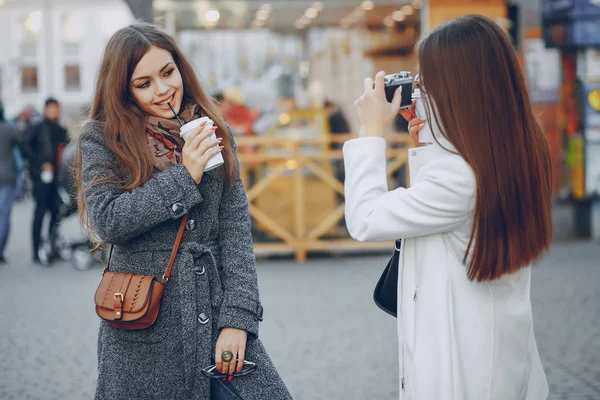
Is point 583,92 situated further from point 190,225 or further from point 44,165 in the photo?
point 190,225

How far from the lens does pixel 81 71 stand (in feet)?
159

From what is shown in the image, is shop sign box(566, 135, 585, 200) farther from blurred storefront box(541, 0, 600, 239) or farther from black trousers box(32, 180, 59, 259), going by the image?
black trousers box(32, 180, 59, 259)

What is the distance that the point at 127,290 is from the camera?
2.68 m

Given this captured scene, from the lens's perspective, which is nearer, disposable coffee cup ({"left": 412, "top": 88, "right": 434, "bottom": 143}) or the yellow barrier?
disposable coffee cup ({"left": 412, "top": 88, "right": 434, "bottom": 143})

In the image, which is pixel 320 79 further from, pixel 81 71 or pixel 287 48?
pixel 81 71

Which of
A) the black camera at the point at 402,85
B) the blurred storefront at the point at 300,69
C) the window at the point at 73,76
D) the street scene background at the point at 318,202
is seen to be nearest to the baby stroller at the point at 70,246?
the street scene background at the point at 318,202

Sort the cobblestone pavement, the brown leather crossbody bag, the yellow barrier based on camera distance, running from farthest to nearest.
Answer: the yellow barrier
the cobblestone pavement
the brown leather crossbody bag

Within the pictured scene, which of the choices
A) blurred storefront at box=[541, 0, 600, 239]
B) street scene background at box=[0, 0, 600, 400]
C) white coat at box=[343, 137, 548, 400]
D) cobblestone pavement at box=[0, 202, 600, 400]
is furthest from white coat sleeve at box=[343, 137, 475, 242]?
blurred storefront at box=[541, 0, 600, 239]

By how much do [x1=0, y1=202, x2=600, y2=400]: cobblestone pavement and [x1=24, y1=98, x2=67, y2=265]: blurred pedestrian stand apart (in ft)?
2.46

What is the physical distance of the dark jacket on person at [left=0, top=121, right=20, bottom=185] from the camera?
11391mm

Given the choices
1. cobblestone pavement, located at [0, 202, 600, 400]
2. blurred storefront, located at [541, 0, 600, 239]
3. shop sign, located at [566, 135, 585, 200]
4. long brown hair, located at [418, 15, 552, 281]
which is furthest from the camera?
shop sign, located at [566, 135, 585, 200]

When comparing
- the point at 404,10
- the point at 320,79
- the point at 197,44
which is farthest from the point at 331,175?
the point at 320,79

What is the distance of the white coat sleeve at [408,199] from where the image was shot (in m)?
2.41

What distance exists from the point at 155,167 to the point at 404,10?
33.6ft
